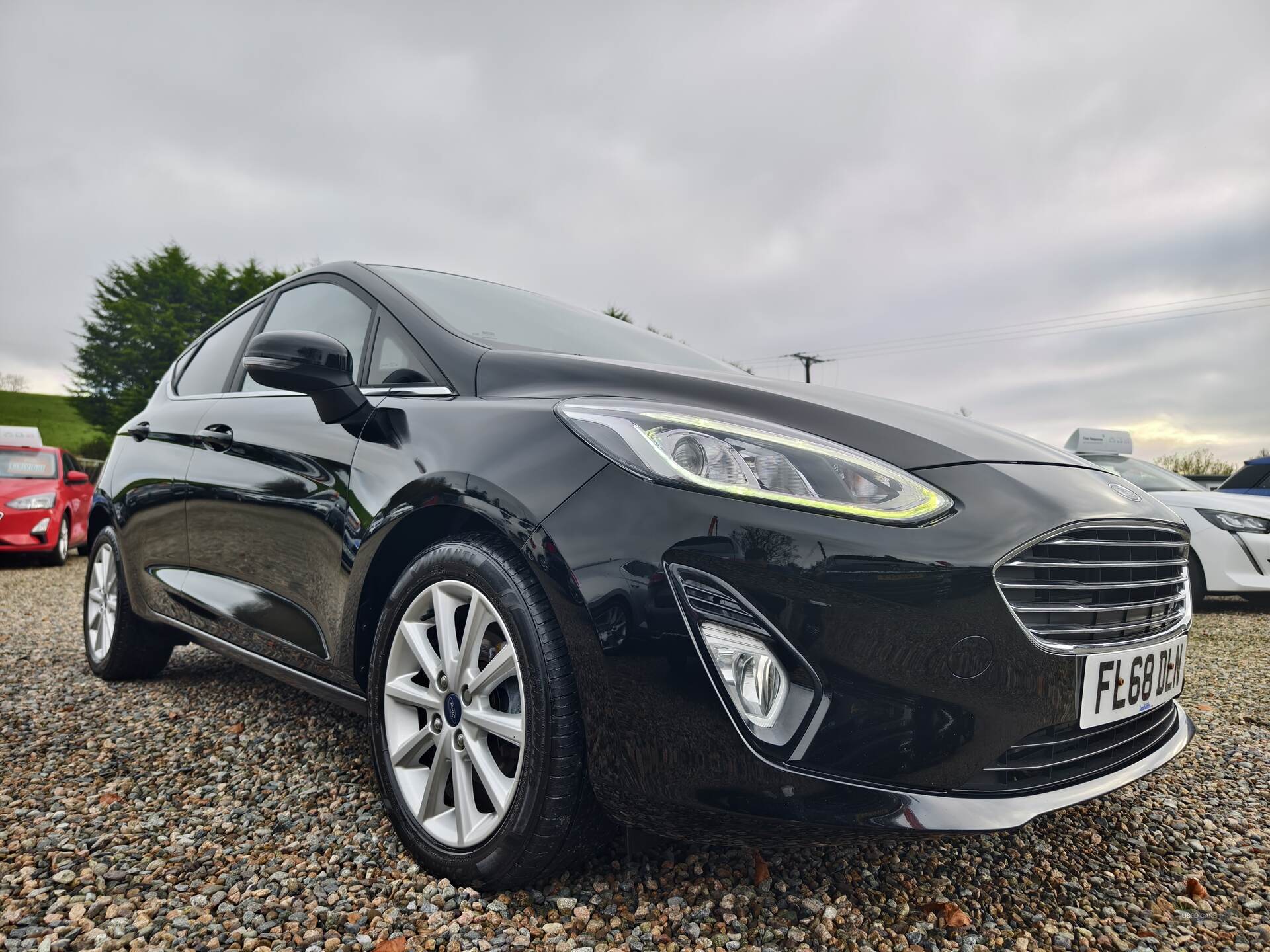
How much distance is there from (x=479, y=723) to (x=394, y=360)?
1.03 meters

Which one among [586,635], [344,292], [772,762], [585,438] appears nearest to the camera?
[772,762]

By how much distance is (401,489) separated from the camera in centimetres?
192

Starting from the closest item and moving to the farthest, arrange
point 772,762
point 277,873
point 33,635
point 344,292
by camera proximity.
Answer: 1. point 772,762
2. point 277,873
3. point 344,292
4. point 33,635

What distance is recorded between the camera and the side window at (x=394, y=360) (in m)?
2.14

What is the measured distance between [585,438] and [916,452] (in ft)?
2.05

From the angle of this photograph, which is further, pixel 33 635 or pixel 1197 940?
pixel 33 635

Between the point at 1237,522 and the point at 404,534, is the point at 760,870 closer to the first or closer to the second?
the point at 404,534

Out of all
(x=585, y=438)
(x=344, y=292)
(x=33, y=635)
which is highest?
→ (x=344, y=292)

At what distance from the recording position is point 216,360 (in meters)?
3.34

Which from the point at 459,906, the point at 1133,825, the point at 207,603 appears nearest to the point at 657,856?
the point at 459,906

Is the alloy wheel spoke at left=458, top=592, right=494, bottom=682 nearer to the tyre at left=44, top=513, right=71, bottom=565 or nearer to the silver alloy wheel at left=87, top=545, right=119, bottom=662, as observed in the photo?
the silver alloy wheel at left=87, top=545, right=119, bottom=662

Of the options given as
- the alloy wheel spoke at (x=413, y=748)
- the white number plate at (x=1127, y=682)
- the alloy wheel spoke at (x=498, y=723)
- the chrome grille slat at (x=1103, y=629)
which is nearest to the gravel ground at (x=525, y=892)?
the alloy wheel spoke at (x=413, y=748)

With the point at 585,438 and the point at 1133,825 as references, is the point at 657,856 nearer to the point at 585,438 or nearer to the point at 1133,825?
the point at 585,438

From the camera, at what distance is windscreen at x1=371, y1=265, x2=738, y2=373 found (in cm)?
231
